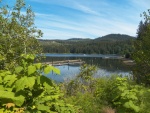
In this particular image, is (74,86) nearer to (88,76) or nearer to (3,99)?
(88,76)

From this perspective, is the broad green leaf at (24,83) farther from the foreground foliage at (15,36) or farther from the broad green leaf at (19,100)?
the foreground foliage at (15,36)

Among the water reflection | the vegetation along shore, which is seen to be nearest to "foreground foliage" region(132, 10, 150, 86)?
the vegetation along shore

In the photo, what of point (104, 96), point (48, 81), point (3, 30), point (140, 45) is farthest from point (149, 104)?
point (140, 45)

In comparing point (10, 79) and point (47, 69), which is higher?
point (47, 69)

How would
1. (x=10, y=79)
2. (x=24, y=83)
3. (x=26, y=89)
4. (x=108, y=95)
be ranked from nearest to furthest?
(x=24, y=83), (x=10, y=79), (x=26, y=89), (x=108, y=95)

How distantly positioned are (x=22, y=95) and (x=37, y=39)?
8969 millimetres

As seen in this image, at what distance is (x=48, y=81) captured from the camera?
3.19m

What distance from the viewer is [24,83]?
3029 millimetres

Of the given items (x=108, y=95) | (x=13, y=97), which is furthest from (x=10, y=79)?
(x=108, y=95)

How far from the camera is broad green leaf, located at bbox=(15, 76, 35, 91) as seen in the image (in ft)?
9.84

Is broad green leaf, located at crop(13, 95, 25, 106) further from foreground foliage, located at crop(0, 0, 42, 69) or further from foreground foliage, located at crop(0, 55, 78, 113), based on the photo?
foreground foliage, located at crop(0, 0, 42, 69)

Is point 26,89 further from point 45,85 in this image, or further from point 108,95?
point 108,95

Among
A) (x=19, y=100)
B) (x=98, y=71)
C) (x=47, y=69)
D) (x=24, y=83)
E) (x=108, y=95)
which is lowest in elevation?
(x=108, y=95)

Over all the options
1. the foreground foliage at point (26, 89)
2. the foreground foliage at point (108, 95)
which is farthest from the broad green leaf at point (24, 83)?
the foreground foliage at point (108, 95)
